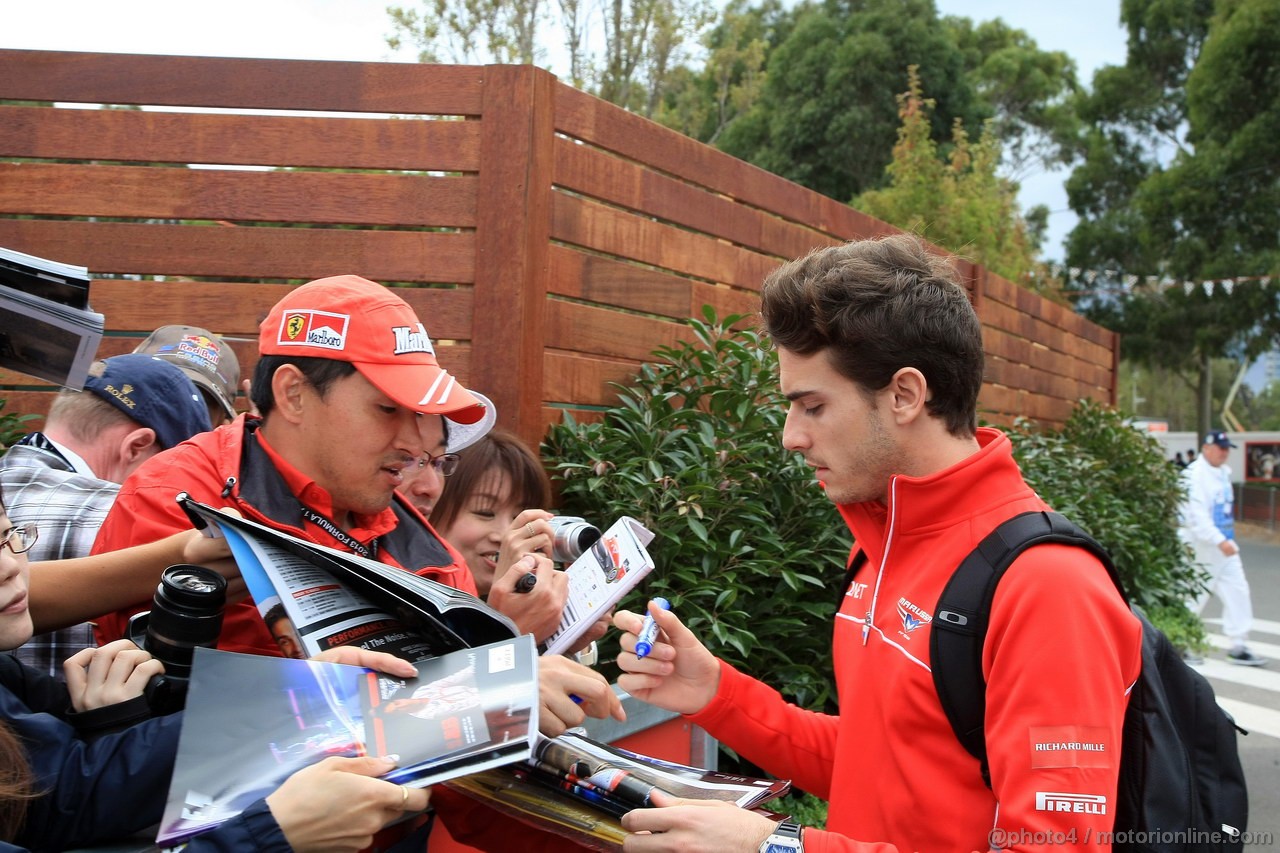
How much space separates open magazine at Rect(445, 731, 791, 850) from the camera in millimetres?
1821

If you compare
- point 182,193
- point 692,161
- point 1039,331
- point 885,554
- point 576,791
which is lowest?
point 576,791

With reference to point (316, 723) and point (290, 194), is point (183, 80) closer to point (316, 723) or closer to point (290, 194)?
point (290, 194)

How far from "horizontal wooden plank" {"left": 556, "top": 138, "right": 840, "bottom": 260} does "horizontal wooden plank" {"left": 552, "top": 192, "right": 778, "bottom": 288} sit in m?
0.07

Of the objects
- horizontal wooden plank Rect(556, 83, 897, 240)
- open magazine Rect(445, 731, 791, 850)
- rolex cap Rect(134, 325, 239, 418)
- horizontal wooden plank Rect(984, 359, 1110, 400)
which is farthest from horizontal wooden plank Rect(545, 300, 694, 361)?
horizontal wooden plank Rect(984, 359, 1110, 400)

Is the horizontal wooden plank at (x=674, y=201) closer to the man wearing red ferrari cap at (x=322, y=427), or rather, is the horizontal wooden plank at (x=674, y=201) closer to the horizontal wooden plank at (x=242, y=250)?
the horizontal wooden plank at (x=242, y=250)

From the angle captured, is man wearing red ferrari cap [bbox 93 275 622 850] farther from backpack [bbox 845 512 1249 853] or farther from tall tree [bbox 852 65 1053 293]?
tall tree [bbox 852 65 1053 293]

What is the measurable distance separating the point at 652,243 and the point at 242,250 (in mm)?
1994

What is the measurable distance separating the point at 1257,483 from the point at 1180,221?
270 inches

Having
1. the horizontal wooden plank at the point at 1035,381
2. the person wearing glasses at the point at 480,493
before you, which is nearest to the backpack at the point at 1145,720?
the person wearing glasses at the point at 480,493

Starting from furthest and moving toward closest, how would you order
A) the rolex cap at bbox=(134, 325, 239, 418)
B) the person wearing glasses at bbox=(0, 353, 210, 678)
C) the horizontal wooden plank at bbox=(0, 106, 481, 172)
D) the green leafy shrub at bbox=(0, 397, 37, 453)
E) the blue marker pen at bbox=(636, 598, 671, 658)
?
the horizontal wooden plank at bbox=(0, 106, 481, 172)
the green leafy shrub at bbox=(0, 397, 37, 453)
the rolex cap at bbox=(134, 325, 239, 418)
the person wearing glasses at bbox=(0, 353, 210, 678)
the blue marker pen at bbox=(636, 598, 671, 658)

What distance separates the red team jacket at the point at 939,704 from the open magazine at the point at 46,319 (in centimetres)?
151

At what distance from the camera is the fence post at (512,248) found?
4.68 metres

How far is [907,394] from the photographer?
221 centimetres

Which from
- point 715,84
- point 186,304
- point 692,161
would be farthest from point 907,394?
point 715,84
